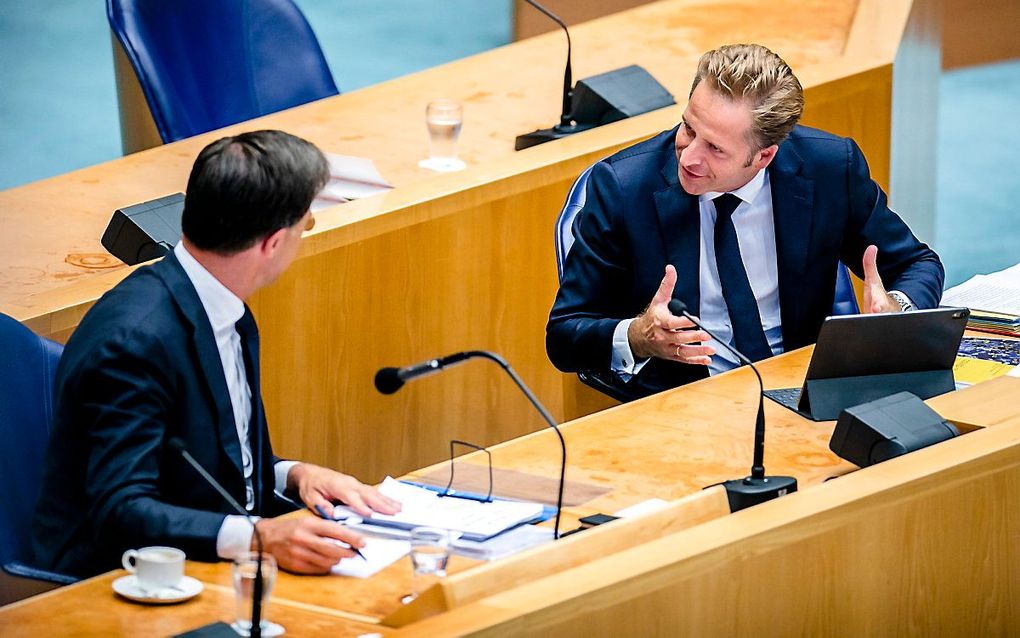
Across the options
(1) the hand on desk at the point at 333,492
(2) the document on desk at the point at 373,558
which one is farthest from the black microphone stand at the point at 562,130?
(2) the document on desk at the point at 373,558

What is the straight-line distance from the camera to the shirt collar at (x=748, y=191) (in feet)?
10.2

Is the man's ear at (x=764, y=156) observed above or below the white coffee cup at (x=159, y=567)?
above

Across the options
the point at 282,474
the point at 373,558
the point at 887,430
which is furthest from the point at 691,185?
the point at 373,558

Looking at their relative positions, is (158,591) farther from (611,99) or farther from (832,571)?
(611,99)

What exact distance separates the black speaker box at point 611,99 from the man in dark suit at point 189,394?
1.62 metres

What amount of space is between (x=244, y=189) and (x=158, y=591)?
0.58 metres

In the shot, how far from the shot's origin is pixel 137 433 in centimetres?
225

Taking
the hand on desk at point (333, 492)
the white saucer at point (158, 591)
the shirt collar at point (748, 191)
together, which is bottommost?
the hand on desk at point (333, 492)

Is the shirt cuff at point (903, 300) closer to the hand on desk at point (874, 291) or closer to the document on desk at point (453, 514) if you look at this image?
the hand on desk at point (874, 291)

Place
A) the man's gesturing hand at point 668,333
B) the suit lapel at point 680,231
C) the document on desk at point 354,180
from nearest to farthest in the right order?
the man's gesturing hand at point 668,333, the suit lapel at point 680,231, the document on desk at point 354,180

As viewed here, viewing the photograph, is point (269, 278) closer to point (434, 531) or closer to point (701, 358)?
point (434, 531)

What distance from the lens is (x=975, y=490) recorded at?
2.24m

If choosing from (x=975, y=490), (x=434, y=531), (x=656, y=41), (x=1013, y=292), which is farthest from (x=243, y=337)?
(x=656, y=41)

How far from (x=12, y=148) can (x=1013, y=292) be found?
3.94 meters
